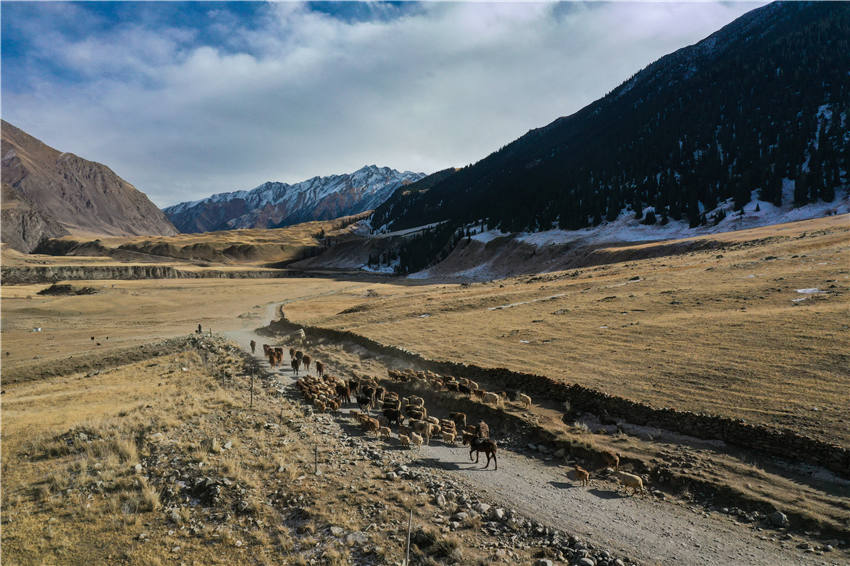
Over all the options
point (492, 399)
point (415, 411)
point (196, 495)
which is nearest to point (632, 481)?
point (492, 399)

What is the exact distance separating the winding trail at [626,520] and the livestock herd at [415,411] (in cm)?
74

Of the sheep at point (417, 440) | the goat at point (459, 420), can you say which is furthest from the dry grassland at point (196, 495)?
the goat at point (459, 420)

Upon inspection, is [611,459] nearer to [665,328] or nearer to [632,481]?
[632,481]

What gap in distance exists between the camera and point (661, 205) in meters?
118

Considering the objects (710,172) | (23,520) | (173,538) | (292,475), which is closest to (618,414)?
(292,475)

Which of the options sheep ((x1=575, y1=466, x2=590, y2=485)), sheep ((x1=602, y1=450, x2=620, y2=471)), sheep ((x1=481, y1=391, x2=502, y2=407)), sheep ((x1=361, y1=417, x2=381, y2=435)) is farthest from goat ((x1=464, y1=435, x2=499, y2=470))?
sheep ((x1=361, y1=417, x2=381, y2=435))

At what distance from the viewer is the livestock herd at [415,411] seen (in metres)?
14.2

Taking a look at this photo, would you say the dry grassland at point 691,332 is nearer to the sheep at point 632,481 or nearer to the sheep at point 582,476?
the sheep at point 632,481

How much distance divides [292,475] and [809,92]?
200 m

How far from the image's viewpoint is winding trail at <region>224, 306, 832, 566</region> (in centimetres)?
909

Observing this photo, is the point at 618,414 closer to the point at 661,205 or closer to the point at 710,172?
the point at 661,205

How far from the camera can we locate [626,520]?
10.6 m

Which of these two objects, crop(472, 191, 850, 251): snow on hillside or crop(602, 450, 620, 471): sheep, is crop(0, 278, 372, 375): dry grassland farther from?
crop(472, 191, 850, 251): snow on hillside

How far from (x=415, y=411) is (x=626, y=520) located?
9.96 m
